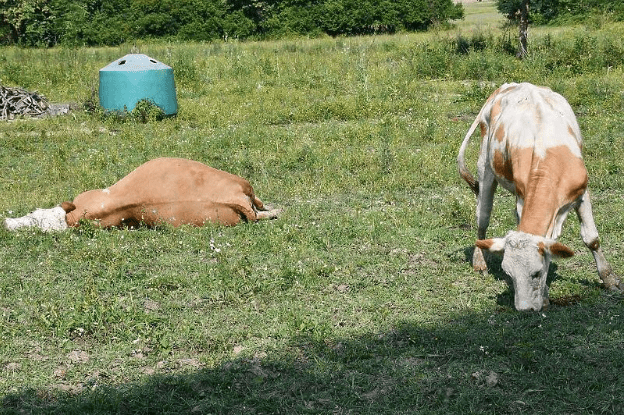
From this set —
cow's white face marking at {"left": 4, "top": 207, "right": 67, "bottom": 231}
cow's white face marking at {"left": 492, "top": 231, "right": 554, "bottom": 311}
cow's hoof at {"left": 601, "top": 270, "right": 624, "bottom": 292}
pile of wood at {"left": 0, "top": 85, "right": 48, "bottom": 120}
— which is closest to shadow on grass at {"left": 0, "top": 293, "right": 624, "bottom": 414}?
cow's white face marking at {"left": 492, "top": 231, "right": 554, "bottom": 311}

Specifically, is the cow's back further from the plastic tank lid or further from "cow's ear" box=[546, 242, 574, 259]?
the plastic tank lid

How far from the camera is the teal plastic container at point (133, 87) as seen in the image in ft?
49.3

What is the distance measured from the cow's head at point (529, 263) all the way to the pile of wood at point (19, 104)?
12.1 m

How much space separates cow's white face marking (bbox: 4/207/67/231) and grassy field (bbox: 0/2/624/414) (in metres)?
0.16

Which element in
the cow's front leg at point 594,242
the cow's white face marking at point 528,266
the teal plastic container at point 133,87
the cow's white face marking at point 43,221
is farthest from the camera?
the teal plastic container at point 133,87

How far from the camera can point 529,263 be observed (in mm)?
5930

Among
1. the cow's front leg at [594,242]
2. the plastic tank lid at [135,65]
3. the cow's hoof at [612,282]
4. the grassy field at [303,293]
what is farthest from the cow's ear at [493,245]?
the plastic tank lid at [135,65]

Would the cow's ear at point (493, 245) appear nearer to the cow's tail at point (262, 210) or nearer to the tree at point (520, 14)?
the cow's tail at point (262, 210)

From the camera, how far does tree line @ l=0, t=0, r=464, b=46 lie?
32.0 m

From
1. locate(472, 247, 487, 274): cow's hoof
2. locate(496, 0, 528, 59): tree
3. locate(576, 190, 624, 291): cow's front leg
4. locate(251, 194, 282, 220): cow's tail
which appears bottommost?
locate(251, 194, 282, 220): cow's tail

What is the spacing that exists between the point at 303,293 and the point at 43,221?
129 inches

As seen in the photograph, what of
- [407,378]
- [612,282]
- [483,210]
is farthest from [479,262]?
[407,378]

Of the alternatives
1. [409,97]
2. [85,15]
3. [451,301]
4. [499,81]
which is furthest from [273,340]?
[85,15]

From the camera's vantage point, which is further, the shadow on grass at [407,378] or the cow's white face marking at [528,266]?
the cow's white face marking at [528,266]
